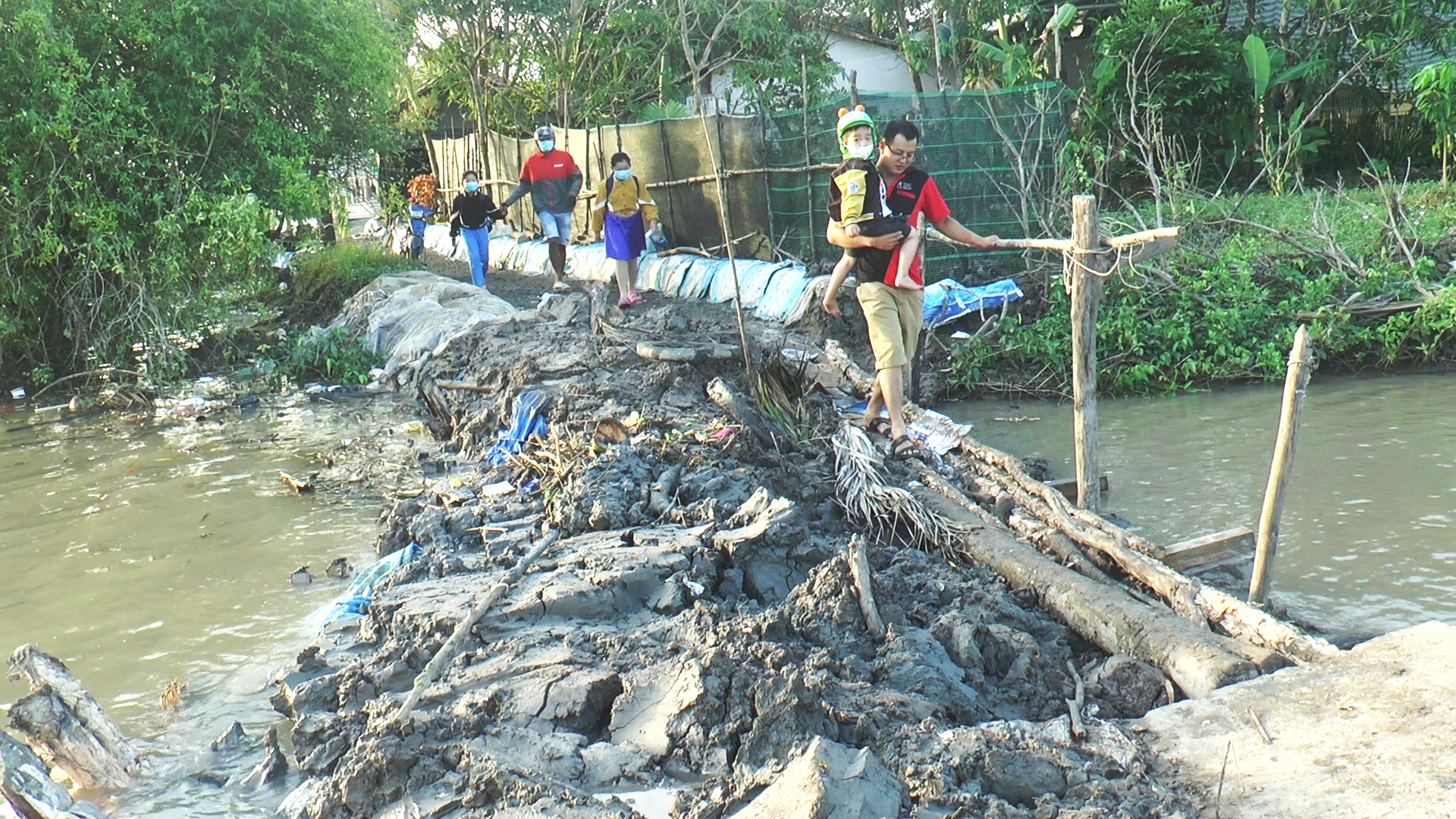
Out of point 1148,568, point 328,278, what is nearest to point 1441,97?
point 1148,568

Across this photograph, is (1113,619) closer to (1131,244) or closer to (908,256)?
(1131,244)

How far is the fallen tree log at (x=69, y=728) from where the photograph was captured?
3.88 meters

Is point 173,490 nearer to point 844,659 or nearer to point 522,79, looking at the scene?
point 844,659

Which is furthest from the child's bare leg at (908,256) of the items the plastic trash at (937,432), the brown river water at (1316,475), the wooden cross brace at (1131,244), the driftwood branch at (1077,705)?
the driftwood branch at (1077,705)

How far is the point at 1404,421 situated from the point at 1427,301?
1.73 metres

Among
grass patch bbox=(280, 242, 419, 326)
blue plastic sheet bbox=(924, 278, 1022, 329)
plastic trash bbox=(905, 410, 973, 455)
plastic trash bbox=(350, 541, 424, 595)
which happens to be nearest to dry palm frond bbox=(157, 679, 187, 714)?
plastic trash bbox=(350, 541, 424, 595)

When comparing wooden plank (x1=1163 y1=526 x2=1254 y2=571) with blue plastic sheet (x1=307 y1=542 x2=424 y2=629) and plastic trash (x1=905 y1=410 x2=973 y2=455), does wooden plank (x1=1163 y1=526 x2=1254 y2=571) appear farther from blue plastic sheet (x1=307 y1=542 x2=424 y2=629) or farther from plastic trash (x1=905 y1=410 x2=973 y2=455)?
blue plastic sheet (x1=307 y1=542 x2=424 y2=629)

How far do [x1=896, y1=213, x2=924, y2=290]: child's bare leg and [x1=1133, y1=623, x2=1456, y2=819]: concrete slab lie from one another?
3167 mm

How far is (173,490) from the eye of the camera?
809 centimetres

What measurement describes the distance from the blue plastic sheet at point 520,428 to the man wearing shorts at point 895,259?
6.73 feet

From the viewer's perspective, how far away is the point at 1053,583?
4621mm

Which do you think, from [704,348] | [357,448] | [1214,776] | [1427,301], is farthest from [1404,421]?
[357,448]

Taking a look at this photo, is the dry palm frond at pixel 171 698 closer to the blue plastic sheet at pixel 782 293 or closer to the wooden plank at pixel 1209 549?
the wooden plank at pixel 1209 549

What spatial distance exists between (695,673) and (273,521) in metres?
4.38
